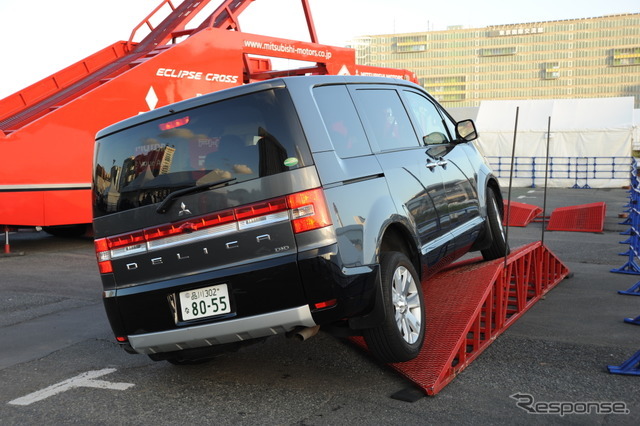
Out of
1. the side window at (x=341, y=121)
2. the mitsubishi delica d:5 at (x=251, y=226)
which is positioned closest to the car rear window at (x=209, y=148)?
the mitsubishi delica d:5 at (x=251, y=226)

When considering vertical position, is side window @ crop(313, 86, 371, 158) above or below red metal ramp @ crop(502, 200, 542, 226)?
above

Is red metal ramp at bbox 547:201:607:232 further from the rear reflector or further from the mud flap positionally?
the rear reflector

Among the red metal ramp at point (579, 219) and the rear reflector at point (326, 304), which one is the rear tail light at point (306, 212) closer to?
the rear reflector at point (326, 304)

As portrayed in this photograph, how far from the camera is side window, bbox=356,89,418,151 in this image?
4.85 m

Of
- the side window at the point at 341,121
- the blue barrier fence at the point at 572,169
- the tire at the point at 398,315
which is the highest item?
the side window at the point at 341,121

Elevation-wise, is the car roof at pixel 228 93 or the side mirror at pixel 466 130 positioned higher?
the car roof at pixel 228 93

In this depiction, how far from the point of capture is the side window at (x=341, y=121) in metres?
4.23

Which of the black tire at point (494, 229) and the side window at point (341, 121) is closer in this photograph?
the side window at point (341, 121)

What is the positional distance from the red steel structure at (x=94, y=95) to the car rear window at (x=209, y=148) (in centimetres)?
728

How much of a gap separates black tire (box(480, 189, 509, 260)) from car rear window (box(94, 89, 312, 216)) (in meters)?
3.45

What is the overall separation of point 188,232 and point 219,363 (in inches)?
56.2

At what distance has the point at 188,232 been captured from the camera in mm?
4035

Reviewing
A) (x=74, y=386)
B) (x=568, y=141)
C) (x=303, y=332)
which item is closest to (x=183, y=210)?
(x=303, y=332)

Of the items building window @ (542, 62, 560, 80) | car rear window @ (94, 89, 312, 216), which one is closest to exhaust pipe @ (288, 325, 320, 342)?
car rear window @ (94, 89, 312, 216)
